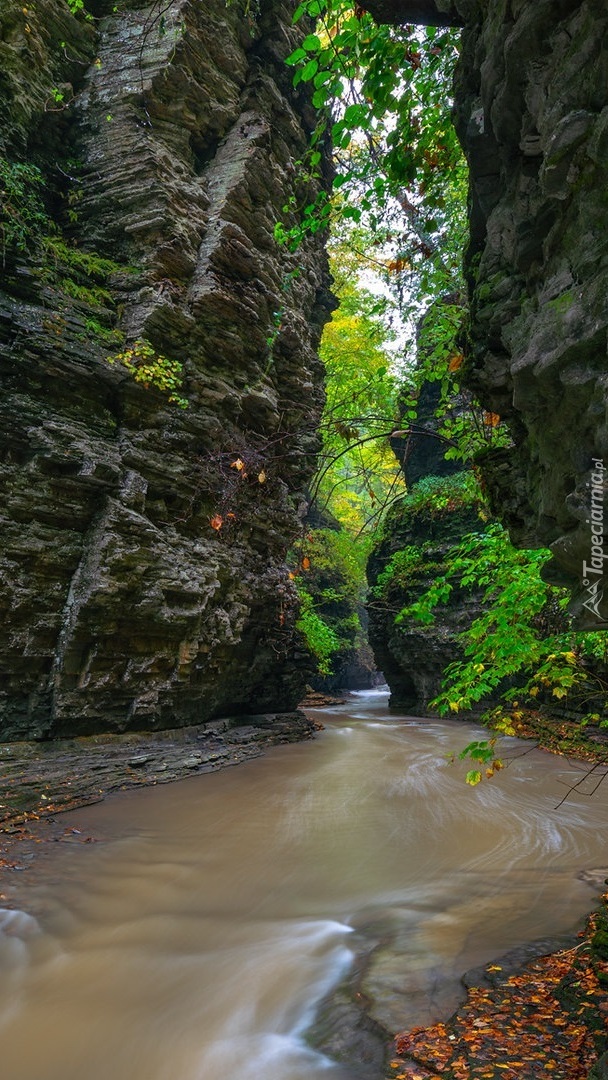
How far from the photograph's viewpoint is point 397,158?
Result: 11.5 feet

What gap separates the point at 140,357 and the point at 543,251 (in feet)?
23.5

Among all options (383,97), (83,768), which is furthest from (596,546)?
(83,768)

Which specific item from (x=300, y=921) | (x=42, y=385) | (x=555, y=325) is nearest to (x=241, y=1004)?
(x=300, y=921)

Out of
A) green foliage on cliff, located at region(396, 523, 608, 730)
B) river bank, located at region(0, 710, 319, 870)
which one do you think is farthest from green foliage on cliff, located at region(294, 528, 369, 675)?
green foliage on cliff, located at region(396, 523, 608, 730)

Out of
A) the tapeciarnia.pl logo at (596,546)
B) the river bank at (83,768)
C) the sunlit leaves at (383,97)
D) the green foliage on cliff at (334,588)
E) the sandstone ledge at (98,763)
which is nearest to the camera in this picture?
the tapeciarnia.pl logo at (596,546)

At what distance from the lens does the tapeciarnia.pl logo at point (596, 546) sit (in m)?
2.00

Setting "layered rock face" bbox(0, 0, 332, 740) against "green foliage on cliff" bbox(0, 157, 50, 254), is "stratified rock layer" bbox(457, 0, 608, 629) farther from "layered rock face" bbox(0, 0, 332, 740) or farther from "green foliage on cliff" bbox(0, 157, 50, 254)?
"green foliage on cliff" bbox(0, 157, 50, 254)

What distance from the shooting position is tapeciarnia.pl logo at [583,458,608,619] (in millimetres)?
2004

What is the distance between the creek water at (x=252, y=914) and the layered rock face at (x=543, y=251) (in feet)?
9.31

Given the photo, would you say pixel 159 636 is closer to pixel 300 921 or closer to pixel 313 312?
pixel 300 921

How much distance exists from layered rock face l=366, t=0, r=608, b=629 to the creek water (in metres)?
2.84

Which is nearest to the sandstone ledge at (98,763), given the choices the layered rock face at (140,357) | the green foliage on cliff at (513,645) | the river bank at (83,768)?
the river bank at (83,768)

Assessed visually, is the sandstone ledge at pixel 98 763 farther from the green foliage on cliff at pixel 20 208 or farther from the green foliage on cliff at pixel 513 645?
the green foliage on cliff at pixel 20 208

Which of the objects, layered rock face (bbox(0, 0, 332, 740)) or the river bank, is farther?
layered rock face (bbox(0, 0, 332, 740))
